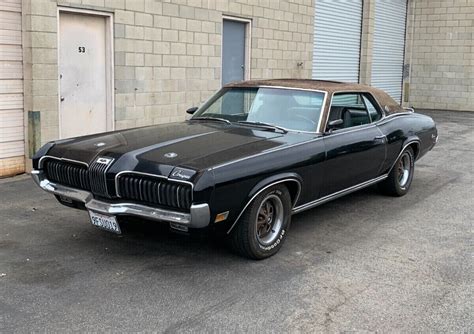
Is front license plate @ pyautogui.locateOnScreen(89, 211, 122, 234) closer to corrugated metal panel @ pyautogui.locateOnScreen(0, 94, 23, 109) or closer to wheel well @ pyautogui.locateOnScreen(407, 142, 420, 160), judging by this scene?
corrugated metal panel @ pyautogui.locateOnScreen(0, 94, 23, 109)

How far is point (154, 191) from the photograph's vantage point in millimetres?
4309

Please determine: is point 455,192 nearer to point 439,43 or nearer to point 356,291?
point 356,291

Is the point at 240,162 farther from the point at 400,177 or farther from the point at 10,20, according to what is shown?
the point at 10,20

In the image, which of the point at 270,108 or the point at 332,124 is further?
the point at 270,108

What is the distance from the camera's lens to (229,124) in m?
5.80

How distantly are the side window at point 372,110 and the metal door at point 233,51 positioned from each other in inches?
218

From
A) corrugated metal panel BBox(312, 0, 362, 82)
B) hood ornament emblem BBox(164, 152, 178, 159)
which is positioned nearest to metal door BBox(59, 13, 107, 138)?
hood ornament emblem BBox(164, 152, 178, 159)

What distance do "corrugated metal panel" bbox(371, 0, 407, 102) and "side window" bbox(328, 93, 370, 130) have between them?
12.5 metres

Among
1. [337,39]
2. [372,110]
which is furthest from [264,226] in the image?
[337,39]

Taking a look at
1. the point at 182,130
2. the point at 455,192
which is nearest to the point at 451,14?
the point at 455,192

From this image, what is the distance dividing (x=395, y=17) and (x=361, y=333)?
17.9 meters

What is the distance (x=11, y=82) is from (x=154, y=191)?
4660 mm

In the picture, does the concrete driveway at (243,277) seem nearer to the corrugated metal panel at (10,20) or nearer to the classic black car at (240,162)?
the classic black car at (240,162)

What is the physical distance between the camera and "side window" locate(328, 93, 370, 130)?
589 cm
